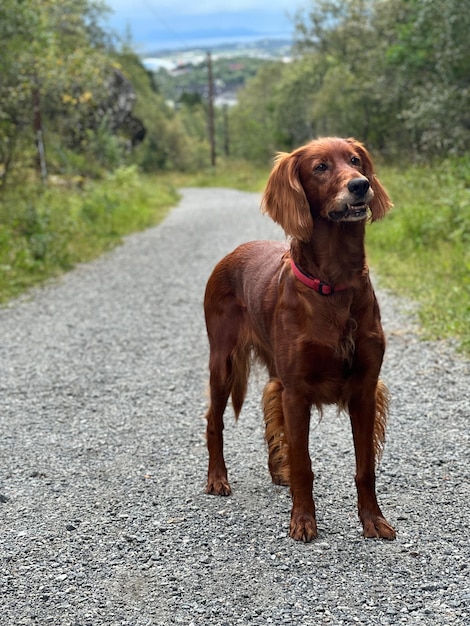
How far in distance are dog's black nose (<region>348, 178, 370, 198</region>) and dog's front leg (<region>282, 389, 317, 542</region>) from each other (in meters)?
0.80

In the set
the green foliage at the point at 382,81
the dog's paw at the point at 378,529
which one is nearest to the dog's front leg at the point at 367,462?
the dog's paw at the point at 378,529

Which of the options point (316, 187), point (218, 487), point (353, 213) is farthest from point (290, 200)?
point (218, 487)

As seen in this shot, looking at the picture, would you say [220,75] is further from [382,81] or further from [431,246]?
[431,246]

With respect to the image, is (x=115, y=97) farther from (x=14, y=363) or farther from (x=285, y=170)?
(x=285, y=170)

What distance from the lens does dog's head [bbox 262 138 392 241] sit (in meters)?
2.78

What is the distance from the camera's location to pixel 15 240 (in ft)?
33.9

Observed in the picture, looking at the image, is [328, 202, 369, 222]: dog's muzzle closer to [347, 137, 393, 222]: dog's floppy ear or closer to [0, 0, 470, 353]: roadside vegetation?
[347, 137, 393, 222]: dog's floppy ear

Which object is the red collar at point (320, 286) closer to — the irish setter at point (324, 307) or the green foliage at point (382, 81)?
the irish setter at point (324, 307)

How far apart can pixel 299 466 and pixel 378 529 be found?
0.39 m

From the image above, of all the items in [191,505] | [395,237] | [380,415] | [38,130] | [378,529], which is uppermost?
[380,415]

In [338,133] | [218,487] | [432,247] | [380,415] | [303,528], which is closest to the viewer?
[303,528]

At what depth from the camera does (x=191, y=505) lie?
134 inches

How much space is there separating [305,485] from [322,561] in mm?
319

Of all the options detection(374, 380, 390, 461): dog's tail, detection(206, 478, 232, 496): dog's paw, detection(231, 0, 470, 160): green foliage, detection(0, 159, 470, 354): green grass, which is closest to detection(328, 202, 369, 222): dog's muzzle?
detection(374, 380, 390, 461): dog's tail
